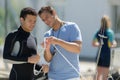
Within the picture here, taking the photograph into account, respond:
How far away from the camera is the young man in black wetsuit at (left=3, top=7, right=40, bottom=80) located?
5.06 meters

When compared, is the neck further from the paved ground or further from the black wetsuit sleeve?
the paved ground

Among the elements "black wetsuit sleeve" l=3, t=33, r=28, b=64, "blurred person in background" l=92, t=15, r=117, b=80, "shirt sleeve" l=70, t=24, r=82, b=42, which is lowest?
"blurred person in background" l=92, t=15, r=117, b=80

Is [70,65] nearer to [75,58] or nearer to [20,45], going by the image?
[75,58]

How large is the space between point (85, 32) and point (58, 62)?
1174cm

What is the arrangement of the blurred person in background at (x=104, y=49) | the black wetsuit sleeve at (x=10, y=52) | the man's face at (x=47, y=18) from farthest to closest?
the blurred person in background at (x=104, y=49) → the black wetsuit sleeve at (x=10, y=52) → the man's face at (x=47, y=18)

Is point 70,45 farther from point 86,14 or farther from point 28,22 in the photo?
point 86,14

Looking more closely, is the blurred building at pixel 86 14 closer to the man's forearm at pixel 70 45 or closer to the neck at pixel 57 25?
the neck at pixel 57 25

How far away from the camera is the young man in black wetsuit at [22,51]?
5059 millimetres

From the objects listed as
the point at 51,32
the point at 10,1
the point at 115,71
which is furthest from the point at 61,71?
the point at 10,1

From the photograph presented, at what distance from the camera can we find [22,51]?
16.7 feet

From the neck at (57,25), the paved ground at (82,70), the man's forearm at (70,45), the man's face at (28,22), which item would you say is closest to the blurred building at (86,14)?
A: the paved ground at (82,70)

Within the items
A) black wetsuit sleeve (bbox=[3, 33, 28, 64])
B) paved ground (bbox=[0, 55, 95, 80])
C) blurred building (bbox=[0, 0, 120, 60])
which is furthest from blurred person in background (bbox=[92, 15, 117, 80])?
blurred building (bbox=[0, 0, 120, 60])

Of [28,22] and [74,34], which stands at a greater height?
[28,22]

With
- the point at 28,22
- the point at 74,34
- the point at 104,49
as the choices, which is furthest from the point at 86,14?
the point at 74,34
